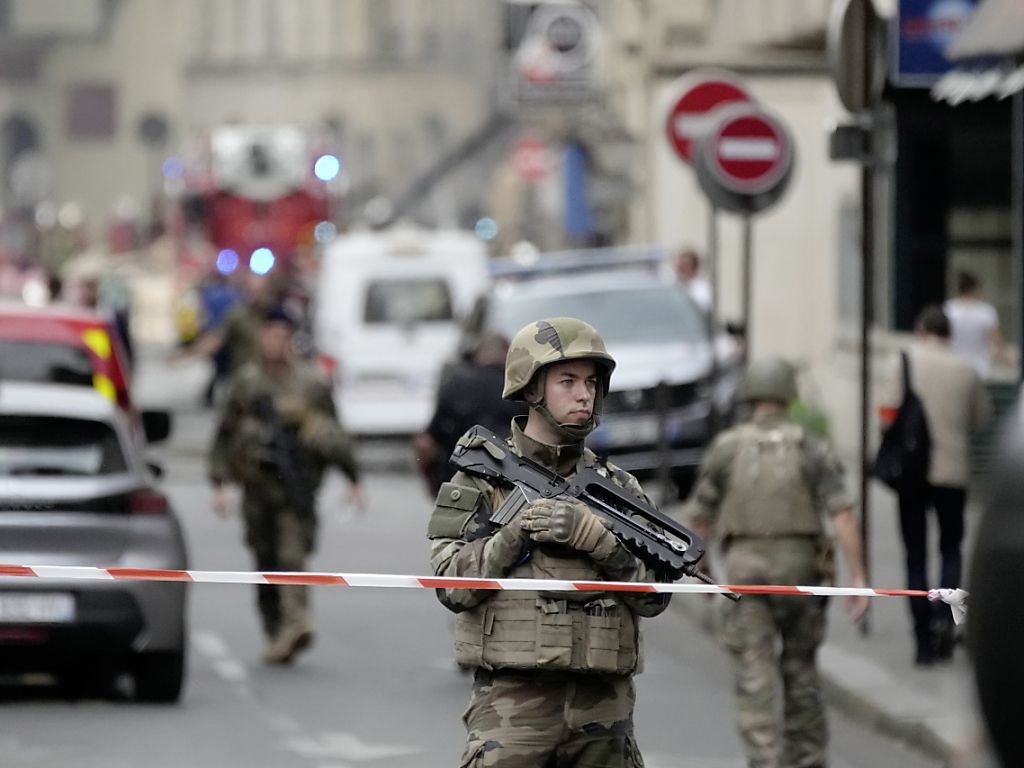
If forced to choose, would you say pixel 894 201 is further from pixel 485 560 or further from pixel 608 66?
pixel 608 66

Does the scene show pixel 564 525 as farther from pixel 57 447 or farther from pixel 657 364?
pixel 657 364

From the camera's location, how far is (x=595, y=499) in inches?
244

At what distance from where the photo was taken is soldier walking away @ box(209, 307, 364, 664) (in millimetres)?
13062

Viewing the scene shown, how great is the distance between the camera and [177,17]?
99.0 m

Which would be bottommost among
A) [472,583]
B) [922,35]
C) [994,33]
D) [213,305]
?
[213,305]

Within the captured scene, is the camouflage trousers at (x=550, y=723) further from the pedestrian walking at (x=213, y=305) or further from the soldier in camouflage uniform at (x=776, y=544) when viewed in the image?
the pedestrian walking at (x=213, y=305)

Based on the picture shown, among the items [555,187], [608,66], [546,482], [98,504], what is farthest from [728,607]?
[555,187]

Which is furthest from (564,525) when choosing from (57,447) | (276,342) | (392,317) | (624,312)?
(392,317)

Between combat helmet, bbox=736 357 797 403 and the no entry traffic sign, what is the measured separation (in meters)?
Result: 6.65

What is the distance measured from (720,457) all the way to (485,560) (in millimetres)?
3642

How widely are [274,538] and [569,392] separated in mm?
7212

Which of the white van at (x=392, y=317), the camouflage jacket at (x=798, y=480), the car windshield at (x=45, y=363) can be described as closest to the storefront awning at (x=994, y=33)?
the camouflage jacket at (x=798, y=480)

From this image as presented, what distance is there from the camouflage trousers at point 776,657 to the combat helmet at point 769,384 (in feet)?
1.64

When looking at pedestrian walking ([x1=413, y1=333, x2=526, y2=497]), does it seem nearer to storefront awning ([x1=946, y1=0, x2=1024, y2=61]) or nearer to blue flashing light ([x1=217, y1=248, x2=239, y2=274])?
storefront awning ([x1=946, y1=0, x2=1024, y2=61])
